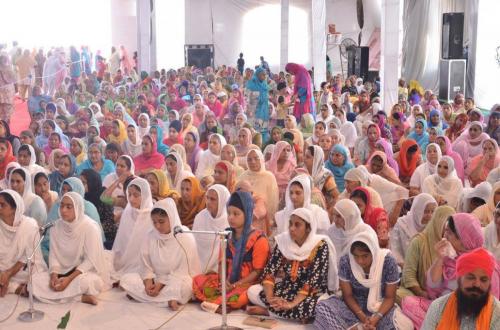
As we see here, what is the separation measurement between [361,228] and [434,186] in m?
1.53

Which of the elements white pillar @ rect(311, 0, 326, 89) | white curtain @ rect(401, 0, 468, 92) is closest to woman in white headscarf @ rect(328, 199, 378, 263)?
white pillar @ rect(311, 0, 326, 89)

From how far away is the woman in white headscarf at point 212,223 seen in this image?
4.14 metres

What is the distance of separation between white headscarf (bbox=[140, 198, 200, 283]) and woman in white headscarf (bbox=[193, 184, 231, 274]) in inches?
6.6

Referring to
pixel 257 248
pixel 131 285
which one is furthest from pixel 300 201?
pixel 131 285

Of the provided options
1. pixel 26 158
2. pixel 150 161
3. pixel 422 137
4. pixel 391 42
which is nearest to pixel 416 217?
pixel 150 161

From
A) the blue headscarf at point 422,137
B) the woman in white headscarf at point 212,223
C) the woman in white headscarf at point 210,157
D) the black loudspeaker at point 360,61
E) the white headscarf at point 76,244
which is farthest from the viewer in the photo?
the black loudspeaker at point 360,61

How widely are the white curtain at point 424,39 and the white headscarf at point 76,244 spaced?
1313 cm

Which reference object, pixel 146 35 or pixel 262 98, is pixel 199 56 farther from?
pixel 262 98

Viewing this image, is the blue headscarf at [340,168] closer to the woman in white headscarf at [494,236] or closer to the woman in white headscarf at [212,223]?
the woman in white headscarf at [212,223]

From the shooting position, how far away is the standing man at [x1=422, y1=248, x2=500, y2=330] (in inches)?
98.9

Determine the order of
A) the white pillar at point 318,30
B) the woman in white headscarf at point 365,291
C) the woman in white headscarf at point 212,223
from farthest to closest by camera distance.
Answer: the white pillar at point 318,30 → the woman in white headscarf at point 212,223 → the woman in white headscarf at point 365,291

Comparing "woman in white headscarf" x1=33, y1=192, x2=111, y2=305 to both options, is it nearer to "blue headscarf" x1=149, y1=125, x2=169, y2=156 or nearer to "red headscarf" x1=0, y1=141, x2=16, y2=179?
"red headscarf" x1=0, y1=141, x2=16, y2=179

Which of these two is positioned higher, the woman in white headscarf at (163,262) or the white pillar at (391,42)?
the white pillar at (391,42)

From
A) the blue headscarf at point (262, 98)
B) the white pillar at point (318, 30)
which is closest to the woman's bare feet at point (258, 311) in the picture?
the blue headscarf at point (262, 98)
